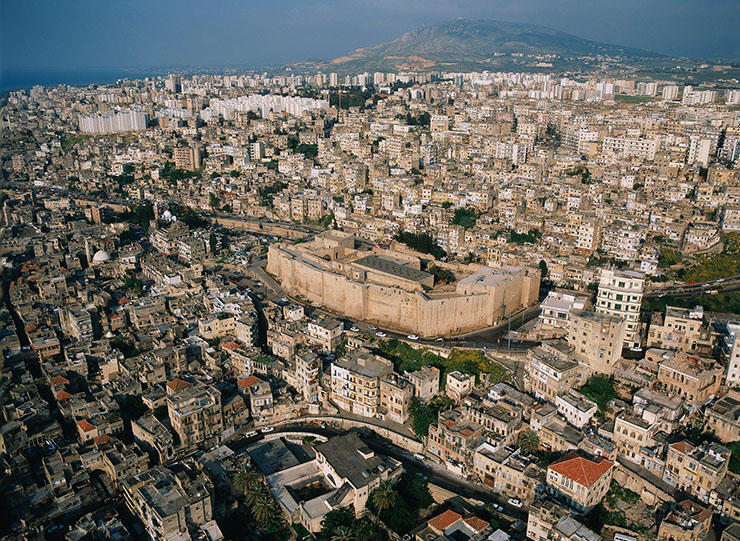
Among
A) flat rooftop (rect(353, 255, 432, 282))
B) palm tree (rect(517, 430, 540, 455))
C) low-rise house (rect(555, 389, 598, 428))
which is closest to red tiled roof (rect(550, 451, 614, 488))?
palm tree (rect(517, 430, 540, 455))

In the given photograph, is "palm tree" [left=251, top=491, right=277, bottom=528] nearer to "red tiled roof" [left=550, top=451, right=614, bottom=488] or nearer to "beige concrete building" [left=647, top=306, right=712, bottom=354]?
"red tiled roof" [left=550, top=451, right=614, bottom=488]

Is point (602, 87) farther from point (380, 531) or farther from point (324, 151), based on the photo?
point (380, 531)

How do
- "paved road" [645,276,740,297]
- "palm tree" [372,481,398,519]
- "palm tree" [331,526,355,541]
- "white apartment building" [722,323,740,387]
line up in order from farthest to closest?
"paved road" [645,276,740,297] → "white apartment building" [722,323,740,387] → "palm tree" [372,481,398,519] → "palm tree" [331,526,355,541]

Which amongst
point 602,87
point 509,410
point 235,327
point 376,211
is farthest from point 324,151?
point 602,87

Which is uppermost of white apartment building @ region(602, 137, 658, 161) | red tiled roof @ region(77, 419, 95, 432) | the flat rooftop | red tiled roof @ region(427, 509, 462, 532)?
white apartment building @ region(602, 137, 658, 161)

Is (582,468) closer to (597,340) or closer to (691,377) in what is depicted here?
(691,377)

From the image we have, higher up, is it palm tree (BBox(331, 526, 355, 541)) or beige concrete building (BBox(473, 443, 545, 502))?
beige concrete building (BBox(473, 443, 545, 502))

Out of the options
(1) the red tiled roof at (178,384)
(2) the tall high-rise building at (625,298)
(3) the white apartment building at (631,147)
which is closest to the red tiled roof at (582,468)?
(2) the tall high-rise building at (625,298)

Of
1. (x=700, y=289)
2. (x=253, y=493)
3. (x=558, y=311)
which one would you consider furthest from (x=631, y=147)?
(x=253, y=493)
